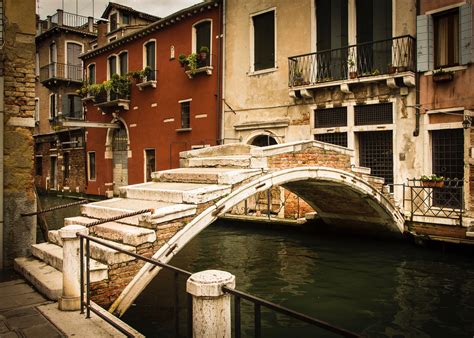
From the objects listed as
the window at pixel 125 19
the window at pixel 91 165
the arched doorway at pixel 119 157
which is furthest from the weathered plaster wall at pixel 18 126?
the window at pixel 125 19

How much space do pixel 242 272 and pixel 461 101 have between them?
19.3 feet

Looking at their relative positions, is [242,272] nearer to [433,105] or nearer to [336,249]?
[336,249]

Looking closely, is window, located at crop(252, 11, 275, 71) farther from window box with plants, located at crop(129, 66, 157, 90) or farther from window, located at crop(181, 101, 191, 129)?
window box with plants, located at crop(129, 66, 157, 90)

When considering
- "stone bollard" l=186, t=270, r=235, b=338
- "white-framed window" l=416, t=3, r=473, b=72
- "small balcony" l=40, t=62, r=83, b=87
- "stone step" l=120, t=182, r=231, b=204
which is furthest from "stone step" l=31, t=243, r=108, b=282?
"small balcony" l=40, t=62, r=83, b=87

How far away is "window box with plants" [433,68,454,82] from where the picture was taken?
29.6ft

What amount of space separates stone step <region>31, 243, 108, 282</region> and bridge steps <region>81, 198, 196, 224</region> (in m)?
0.68

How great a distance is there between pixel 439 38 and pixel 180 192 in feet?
24.2

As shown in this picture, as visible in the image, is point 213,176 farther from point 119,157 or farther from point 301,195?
point 119,157

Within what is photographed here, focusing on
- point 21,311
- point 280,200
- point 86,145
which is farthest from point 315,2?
point 86,145

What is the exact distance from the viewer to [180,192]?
216 inches

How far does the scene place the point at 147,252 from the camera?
4852 millimetres

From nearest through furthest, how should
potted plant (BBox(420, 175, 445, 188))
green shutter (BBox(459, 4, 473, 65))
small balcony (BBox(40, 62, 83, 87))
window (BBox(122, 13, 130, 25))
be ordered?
green shutter (BBox(459, 4, 473, 65)) < potted plant (BBox(420, 175, 445, 188)) < window (BBox(122, 13, 130, 25)) < small balcony (BBox(40, 62, 83, 87))

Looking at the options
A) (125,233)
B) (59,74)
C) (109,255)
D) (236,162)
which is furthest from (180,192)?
(59,74)

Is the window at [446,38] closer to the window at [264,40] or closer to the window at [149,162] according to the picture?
the window at [264,40]
